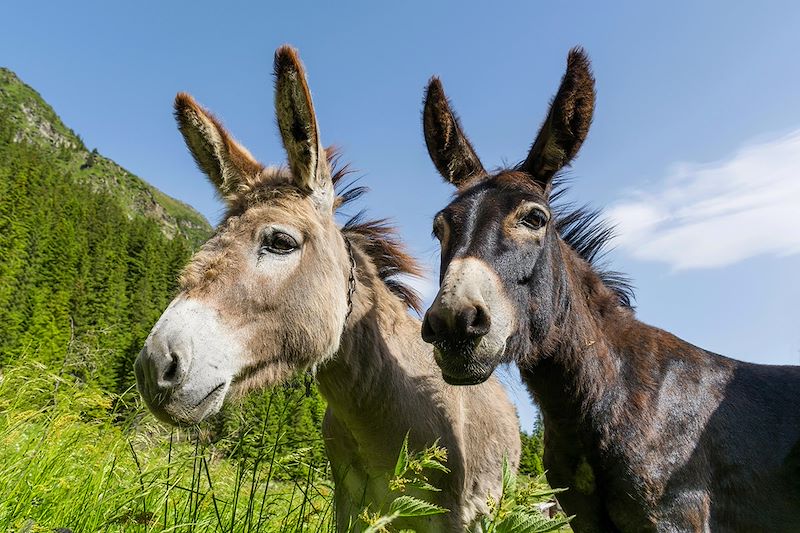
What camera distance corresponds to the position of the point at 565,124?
11.8 ft

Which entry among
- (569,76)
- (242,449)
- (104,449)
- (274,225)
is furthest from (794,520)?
(104,449)

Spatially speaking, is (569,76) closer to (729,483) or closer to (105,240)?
(729,483)

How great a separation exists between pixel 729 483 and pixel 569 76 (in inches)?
107

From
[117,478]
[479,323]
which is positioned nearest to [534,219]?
[479,323]

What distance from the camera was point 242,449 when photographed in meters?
3.34

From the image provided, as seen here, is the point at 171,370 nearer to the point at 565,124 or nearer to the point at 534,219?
the point at 534,219

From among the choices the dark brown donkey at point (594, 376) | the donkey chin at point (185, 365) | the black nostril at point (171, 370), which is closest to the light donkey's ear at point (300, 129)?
the dark brown donkey at point (594, 376)

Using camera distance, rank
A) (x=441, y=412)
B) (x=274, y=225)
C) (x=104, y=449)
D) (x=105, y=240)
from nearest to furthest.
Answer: (x=274, y=225), (x=441, y=412), (x=104, y=449), (x=105, y=240)

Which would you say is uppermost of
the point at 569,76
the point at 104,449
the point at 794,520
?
the point at 569,76

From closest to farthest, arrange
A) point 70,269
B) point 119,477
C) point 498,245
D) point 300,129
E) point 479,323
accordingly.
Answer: point 479,323, point 498,245, point 300,129, point 119,477, point 70,269

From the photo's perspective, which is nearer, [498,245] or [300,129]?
[498,245]

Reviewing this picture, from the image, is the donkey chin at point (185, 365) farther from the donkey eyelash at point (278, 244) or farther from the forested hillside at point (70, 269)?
the forested hillside at point (70, 269)

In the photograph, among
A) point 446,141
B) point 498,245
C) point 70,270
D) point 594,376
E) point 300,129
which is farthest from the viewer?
point 70,270

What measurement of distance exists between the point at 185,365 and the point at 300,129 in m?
1.88
